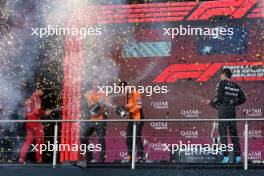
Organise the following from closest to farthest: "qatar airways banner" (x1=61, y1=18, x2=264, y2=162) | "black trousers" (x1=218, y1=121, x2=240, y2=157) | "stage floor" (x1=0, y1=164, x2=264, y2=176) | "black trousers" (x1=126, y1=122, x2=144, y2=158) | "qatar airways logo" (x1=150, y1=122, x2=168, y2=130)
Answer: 1. "stage floor" (x1=0, y1=164, x2=264, y2=176)
2. "black trousers" (x1=218, y1=121, x2=240, y2=157)
3. "black trousers" (x1=126, y1=122, x2=144, y2=158)
4. "qatar airways banner" (x1=61, y1=18, x2=264, y2=162)
5. "qatar airways logo" (x1=150, y1=122, x2=168, y2=130)

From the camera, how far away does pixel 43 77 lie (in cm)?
734

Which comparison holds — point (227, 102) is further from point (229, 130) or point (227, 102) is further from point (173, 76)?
point (173, 76)

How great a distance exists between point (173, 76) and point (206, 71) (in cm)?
29

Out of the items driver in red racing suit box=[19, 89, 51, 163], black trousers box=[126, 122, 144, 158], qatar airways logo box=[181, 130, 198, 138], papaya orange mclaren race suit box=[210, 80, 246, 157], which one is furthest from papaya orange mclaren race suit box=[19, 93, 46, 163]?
papaya orange mclaren race suit box=[210, 80, 246, 157]

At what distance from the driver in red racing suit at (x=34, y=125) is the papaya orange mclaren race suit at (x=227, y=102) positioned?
1.50 meters

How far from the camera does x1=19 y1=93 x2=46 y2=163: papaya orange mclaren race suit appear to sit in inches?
269

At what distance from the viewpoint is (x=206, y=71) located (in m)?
6.96

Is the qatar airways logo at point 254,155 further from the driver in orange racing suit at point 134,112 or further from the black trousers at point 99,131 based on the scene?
the black trousers at point 99,131

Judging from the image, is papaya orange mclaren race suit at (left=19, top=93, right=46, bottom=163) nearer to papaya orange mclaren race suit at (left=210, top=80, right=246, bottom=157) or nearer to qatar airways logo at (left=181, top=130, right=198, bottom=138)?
qatar airways logo at (left=181, top=130, right=198, bottom=138)

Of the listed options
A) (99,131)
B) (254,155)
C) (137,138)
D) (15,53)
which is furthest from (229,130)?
(15,53)

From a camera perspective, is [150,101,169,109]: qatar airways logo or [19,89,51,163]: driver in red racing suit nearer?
[19,89,51,163]: driver in red racing suit

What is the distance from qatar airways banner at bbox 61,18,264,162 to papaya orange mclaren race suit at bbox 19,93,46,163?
241 mm

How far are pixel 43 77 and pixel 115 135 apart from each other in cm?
89

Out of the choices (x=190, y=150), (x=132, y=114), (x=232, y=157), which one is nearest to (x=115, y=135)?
(x=132, y=114)
